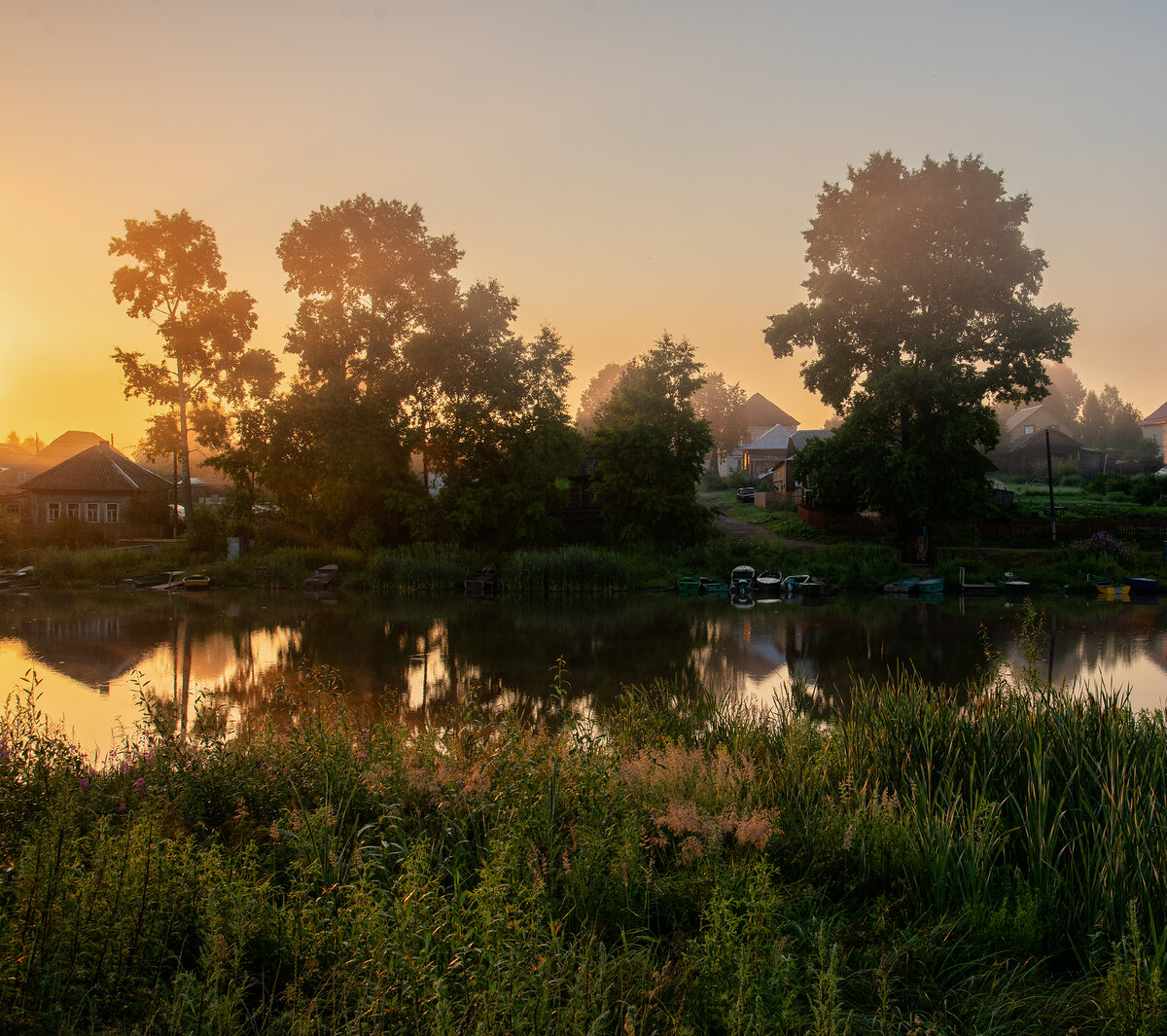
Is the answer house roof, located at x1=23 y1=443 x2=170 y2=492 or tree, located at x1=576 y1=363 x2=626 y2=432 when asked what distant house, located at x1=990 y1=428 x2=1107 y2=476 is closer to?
tree, located at x1=576 y1=363 x2=626 y2=432

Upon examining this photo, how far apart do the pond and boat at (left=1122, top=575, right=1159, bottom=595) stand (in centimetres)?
333

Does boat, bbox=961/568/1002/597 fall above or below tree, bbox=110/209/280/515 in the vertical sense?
below

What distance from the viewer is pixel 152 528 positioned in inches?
1984

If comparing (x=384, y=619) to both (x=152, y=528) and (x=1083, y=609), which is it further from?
(x=152, y=528)

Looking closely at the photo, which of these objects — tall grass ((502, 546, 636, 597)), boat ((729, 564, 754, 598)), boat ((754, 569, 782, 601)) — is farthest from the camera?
tall grass ((502, 546, 636, 597))

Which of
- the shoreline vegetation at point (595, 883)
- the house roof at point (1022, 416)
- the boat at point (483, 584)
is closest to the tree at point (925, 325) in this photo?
the boat at point (483, 584)

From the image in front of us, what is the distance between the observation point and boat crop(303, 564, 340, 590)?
36.8m

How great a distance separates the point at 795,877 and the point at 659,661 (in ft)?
41.5

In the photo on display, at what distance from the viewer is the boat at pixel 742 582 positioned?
33.9m

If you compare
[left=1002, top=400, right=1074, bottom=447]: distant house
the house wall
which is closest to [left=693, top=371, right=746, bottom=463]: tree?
[left=1002, top=400, right=1074, bottom=447]: distant house

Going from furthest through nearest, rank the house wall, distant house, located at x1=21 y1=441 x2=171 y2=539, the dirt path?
the house wall → distant house, located at x1=21 y1=441 x2=171 y2=539 → the dirt path

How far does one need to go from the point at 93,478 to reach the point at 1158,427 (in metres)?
89.8

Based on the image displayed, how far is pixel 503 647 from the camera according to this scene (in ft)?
68.7

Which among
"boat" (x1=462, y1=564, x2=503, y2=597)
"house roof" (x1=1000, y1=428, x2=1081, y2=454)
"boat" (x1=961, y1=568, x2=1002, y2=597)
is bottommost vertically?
"boat" (x1=961, y1=568, x2=1002, y2=597)
